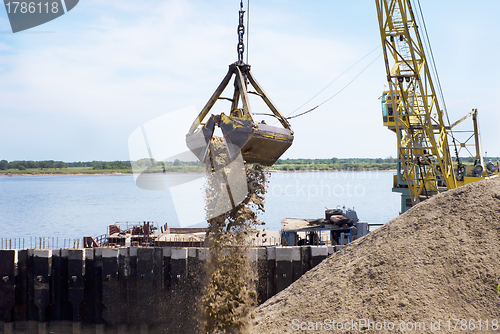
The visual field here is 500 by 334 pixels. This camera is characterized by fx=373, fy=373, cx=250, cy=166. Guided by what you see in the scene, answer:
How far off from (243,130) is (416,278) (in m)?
3.86

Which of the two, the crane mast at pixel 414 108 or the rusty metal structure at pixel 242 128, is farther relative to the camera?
the crane mast at pixel 414 108

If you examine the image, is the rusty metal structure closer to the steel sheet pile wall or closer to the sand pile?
the sand pile

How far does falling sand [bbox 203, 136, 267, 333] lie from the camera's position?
693 centimetres

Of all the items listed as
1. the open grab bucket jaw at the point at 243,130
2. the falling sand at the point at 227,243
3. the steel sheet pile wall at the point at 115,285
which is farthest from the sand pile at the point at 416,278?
the open grab bucket jaw at the point at 243,130

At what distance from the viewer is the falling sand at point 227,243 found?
273 inches

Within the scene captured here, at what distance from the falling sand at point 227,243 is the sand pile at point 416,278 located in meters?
0.55

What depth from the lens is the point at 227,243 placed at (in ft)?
23.7

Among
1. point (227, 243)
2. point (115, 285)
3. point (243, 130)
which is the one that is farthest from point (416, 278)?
point (115, 285)

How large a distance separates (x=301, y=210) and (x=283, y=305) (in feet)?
129

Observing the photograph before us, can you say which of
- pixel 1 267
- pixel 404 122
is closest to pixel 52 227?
pixel 1 267

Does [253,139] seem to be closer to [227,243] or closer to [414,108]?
[227,243]

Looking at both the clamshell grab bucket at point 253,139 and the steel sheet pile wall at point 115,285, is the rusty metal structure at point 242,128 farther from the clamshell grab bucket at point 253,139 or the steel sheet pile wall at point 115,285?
the steel sheet pile wall at point 115,285

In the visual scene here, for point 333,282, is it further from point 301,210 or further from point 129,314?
point 301,210

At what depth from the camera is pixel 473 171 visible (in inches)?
710
